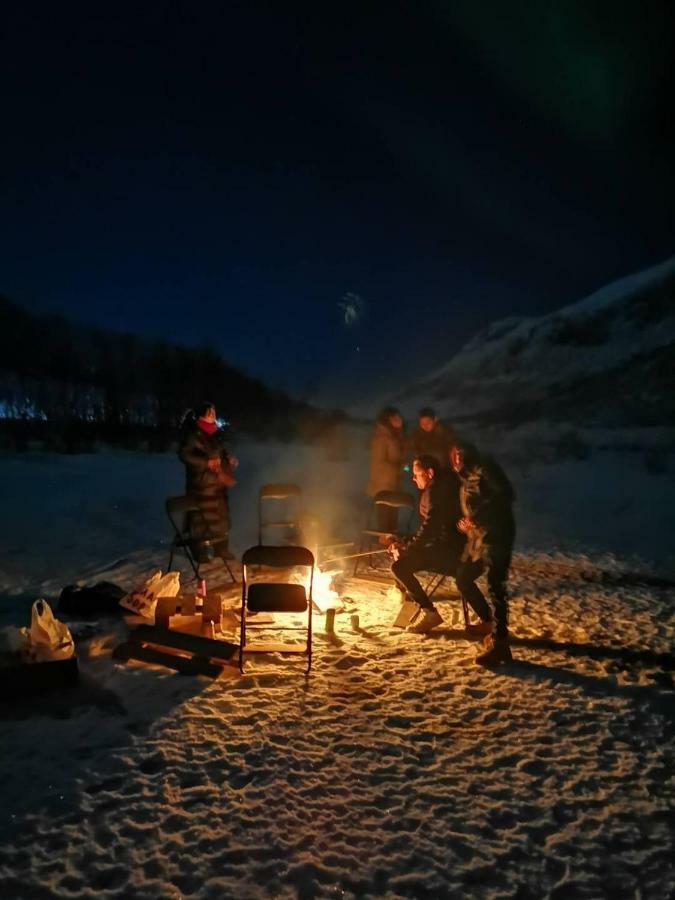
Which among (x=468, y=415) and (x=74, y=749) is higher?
(x=468, y=415)

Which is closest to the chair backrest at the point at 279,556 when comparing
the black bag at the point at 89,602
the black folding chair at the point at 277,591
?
the black folding chair at the point at 277,591

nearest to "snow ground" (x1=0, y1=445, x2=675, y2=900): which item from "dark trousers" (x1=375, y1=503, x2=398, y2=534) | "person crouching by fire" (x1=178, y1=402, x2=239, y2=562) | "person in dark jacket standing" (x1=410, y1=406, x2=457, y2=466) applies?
"person crouching by fire" (x1=178, y1=402, x2=239, y2=562)

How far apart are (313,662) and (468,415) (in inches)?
1935

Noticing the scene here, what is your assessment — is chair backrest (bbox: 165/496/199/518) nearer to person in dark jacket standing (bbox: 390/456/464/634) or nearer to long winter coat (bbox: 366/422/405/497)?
person in dark jacket standing (bbox: 390/456/464/634)

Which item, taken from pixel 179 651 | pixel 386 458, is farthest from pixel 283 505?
pixel 179 651

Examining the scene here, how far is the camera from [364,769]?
10.5 ft

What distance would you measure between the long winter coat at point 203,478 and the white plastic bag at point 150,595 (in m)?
1.21

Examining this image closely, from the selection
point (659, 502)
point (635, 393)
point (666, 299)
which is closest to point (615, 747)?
point (659, 502)

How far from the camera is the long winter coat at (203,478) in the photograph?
21.5ft

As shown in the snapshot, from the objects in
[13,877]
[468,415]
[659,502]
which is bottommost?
[13,877]

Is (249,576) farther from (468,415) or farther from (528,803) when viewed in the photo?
(468,415)

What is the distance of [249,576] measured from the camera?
688 centimetres

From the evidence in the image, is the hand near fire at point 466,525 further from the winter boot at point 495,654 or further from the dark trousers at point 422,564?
the winter boot at point 495,654

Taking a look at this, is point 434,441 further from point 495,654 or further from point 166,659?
point 166,659
